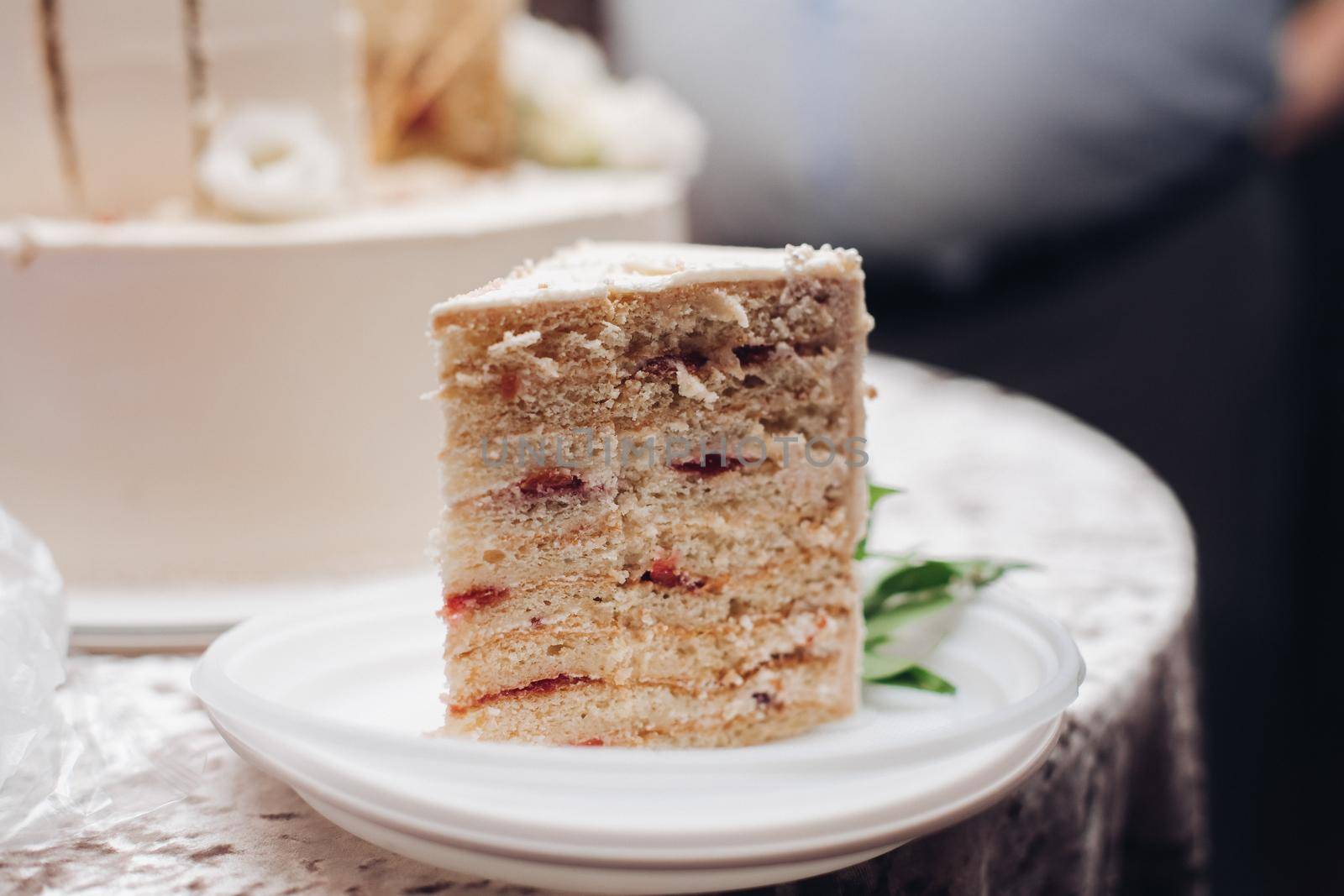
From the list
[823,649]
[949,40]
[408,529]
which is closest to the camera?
[823,649]

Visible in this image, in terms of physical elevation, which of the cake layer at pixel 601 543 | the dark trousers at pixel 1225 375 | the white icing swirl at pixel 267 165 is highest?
the white icing swirl at pixel 267 165

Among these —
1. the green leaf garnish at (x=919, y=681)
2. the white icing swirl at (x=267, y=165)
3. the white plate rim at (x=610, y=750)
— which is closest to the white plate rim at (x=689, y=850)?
the white plate rim at (x=610, y=750)

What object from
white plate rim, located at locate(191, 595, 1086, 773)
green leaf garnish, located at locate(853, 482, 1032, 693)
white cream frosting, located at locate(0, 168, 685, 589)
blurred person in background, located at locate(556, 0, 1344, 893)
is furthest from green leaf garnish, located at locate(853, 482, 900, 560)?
blurred person in background, located at locate(556, 0, 1344, 893)

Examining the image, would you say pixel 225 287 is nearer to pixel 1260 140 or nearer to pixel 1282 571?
pixel 1260 140

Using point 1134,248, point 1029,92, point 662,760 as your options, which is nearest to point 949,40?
point 1029,92

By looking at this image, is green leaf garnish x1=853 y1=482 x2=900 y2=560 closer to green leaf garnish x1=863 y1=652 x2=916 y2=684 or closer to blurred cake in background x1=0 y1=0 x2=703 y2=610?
green leaf garnish x1=863 y1=652 x2=916 y2=684

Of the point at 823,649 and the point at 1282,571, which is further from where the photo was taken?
the point at 1282,571

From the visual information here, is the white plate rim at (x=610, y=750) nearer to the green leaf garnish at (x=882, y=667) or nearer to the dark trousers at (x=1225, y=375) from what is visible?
the green leaf garnish at (x=882, y=667)
